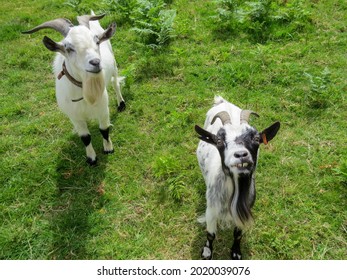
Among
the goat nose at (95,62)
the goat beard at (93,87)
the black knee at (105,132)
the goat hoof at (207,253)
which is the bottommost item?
the goat hoof at (207,253)

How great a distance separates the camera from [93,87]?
406 cm

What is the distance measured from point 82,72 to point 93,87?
0.72ft

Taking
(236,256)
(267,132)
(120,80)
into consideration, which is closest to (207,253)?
(236,256)

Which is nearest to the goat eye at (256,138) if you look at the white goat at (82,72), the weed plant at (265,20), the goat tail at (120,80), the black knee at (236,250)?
the black knee at (236,250)

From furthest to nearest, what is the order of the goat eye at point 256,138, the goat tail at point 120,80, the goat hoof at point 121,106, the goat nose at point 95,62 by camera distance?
the goat hoof at point 121,106 → the goat tail at point 120,80 → the goat nose at point 95,62 → the goat eye at point 256,138

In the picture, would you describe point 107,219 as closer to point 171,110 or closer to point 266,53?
point 171,110

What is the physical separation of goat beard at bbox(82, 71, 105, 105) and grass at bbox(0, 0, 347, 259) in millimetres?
1377

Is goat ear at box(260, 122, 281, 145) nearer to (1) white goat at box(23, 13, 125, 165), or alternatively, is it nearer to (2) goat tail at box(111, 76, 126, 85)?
(1) white goat at box(23, 13, 125, 165)

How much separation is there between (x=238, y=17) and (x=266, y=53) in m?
1.46

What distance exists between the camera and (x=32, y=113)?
6312mm

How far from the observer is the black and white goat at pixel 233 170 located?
9.84 ft

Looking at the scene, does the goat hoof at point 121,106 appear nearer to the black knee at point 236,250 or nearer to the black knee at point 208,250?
the black knee at point 208,250

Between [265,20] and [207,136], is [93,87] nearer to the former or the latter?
[207,136]

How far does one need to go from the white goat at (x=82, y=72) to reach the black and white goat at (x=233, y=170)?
1.59m
